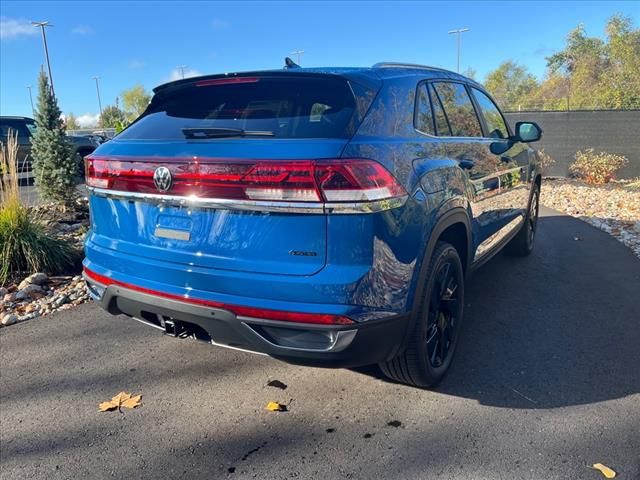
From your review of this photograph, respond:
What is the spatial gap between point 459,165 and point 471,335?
1337 mm

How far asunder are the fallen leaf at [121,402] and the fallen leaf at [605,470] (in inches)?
92.9

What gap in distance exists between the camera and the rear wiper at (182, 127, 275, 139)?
7.51ft

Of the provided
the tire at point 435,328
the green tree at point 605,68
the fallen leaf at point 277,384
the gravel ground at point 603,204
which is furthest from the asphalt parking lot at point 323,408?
the green tree at point 605,68

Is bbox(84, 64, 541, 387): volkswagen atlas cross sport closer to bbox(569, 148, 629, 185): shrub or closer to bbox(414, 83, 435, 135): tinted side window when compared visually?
bbox(414, 83, 435, 135): tinted side window

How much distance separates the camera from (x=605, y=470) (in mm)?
2219

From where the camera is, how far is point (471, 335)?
3.66 meters

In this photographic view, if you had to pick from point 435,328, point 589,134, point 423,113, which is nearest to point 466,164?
point 423,113

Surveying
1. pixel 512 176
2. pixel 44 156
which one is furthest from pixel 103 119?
pixel 512 176

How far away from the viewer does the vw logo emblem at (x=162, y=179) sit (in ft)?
7.67

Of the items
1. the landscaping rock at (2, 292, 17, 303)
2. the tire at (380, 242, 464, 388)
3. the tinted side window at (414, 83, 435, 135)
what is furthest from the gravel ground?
the landscaping rock at (2, 292, 17, 303)

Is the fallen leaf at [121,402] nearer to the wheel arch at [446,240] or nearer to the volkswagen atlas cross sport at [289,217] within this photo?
the volkswagen atlas cross sport at [289,217]

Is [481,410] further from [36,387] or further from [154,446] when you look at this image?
[36,387]

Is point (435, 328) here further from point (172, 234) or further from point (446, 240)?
point (172, 234)

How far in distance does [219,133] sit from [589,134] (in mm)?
12553
